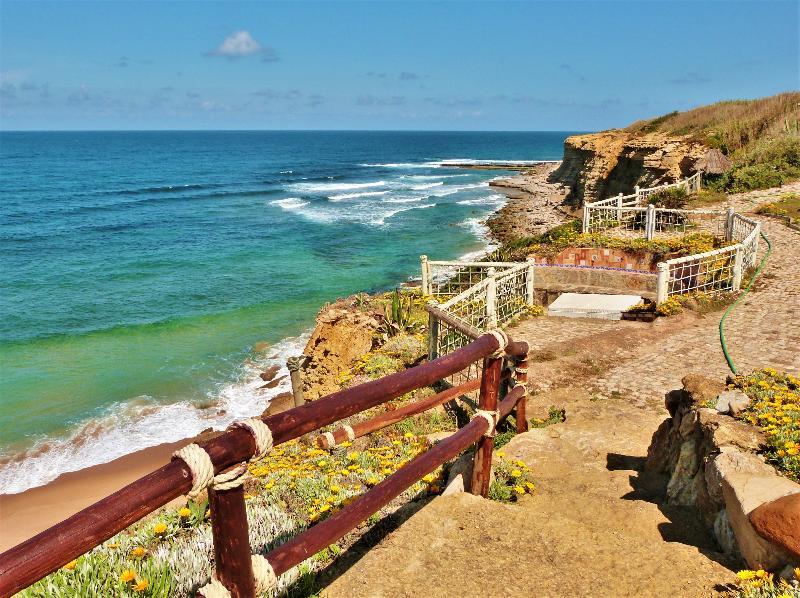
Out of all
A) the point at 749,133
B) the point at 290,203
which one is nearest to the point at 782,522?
the point at 749,133

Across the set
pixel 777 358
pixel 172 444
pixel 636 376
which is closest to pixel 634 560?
pixel 636 376

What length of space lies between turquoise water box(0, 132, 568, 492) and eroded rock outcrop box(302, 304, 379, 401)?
2733 millimetres

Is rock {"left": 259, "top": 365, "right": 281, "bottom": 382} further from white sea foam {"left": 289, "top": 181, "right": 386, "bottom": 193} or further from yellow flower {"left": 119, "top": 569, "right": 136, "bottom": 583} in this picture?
white sea foam {"left": 289, "top": 181, "right": 386, "bottom": 193}

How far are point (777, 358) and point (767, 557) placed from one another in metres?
7.11

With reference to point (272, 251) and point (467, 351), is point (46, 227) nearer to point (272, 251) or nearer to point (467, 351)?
point (272, 251)

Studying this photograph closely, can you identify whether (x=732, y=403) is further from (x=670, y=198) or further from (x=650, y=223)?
(x=670, y=198)

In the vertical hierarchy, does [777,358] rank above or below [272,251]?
above

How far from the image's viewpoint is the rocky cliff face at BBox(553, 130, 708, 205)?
29297 mm

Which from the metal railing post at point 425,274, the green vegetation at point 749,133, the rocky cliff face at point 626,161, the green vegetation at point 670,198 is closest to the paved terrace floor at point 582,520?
the metal railing post at point 425,274

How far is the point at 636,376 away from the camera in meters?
9.05

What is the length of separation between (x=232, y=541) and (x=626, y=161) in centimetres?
3773

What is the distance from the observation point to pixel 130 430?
1445cm

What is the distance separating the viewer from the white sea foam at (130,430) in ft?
42.0

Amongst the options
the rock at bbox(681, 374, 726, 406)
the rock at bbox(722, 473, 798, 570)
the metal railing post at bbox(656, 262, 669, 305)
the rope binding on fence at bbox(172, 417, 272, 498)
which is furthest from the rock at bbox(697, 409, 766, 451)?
the metal railing post at bbox(656, 262, 669, 305)
